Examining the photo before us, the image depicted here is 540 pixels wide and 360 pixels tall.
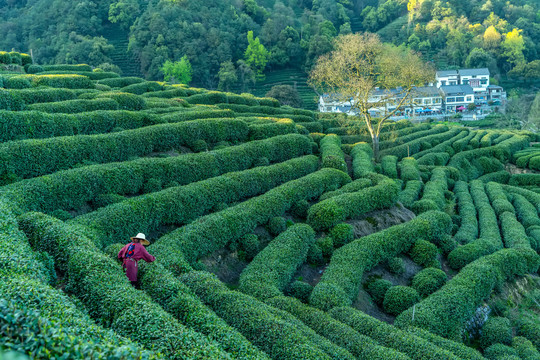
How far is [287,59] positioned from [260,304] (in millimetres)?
85249

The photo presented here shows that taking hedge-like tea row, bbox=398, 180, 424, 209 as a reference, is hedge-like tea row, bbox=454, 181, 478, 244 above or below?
below

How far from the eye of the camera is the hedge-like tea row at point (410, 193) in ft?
92.2

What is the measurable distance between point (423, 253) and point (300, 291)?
7968mm

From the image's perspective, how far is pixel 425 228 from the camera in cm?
2192

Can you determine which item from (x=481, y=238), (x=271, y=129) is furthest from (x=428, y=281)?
(x=271, y=129)

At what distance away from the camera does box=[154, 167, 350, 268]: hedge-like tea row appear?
15570mm

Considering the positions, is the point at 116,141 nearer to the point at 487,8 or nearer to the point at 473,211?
the point at 473,211

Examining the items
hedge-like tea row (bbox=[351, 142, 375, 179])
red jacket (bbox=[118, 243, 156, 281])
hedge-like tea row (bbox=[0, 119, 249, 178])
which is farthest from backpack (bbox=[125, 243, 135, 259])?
hedge-like tea row (bbox=[351, 142, 375, 179])

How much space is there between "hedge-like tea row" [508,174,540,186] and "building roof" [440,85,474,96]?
46880 mm

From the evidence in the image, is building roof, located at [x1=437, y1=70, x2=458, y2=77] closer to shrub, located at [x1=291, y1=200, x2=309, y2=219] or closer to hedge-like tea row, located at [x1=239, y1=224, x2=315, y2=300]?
shrub, located at [x1=291, y1=200, x2=309, y2=219]

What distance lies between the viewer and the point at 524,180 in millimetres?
45000

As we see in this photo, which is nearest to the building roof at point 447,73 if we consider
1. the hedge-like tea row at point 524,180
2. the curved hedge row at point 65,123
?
the hedge-like tea row at point 524,180

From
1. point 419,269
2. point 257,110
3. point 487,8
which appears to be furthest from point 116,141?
point 487,8

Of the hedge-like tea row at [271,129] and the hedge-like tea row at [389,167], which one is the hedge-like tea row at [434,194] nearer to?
the hedge-like tea row at [389,167]
